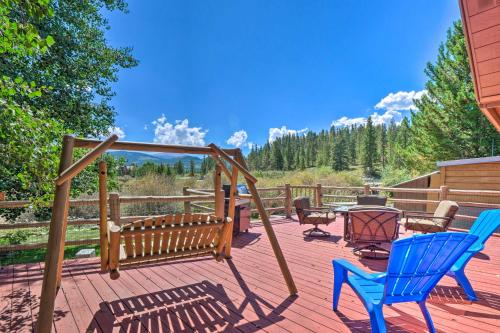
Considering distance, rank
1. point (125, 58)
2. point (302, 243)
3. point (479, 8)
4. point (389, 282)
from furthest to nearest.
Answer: point (125, 58), point (302, 243), point (479, 8), point (389, 282)

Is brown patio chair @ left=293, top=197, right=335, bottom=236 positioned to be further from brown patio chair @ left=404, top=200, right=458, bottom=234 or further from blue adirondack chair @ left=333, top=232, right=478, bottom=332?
blue adirondack chair @ left=333, top=232, right=478, bottom=332

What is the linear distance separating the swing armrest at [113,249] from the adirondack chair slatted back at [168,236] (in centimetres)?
6

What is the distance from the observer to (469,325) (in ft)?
7.33

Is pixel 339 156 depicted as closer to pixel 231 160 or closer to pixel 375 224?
pixel 375 224

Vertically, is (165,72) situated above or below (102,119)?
above

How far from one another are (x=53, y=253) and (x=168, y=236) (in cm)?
99

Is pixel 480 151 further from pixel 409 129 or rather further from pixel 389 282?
pixel 389 282

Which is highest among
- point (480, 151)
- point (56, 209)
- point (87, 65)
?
point (87, 65)

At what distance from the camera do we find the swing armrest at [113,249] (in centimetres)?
238

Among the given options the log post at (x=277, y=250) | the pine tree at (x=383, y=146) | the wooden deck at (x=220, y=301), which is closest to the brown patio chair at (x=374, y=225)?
the wooden deck at (x=220, y=301)

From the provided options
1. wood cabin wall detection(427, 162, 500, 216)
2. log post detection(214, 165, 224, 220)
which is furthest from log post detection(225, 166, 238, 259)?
wood cabin wall detection(427, 162, 500, 216)

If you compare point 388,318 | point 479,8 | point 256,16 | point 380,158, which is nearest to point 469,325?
point 388,318

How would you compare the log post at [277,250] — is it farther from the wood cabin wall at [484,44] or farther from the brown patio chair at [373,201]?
the brown patio chair at [373,201]

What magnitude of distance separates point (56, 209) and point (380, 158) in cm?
4984
